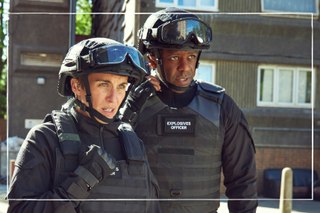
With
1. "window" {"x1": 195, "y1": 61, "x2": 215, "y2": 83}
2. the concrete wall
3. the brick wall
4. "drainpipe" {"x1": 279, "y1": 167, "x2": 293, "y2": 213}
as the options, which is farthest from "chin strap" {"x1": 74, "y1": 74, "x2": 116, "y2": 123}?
the concrete wall

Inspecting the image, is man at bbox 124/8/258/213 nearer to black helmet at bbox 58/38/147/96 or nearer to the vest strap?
black helmet at bbox 58/38/147/96

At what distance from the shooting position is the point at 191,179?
234 cm

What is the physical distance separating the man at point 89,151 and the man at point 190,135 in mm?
443

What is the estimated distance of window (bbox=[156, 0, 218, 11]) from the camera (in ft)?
23.4

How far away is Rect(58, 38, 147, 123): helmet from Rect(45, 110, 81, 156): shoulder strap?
116mm

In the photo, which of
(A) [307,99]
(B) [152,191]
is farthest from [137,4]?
(B) [152,191]

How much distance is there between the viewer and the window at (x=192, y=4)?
712cm

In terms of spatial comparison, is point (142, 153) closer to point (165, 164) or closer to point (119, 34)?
point (165, 164)

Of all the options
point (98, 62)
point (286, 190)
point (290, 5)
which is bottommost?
point (286, 190)

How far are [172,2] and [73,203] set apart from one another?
20.9ft

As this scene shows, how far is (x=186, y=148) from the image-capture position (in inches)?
93.4

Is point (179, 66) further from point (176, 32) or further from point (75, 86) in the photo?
point (75, 86)

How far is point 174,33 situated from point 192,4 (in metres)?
5.35

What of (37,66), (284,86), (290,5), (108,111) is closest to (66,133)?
(108,111)
